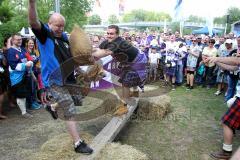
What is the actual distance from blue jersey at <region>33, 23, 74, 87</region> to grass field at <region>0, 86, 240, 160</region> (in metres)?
1.40

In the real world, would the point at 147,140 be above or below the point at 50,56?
below

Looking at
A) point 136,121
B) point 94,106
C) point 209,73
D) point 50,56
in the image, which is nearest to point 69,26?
point 209,73

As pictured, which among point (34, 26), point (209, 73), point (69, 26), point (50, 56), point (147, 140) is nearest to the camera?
point (34, 26)

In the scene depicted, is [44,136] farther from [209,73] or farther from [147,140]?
[209,73]

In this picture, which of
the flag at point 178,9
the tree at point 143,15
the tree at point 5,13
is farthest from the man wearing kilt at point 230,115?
the tree at point 143,15

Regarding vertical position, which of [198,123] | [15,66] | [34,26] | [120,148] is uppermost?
[34,26]

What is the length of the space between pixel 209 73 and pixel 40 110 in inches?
234

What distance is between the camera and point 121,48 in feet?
16.8

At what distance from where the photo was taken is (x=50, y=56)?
3559mm

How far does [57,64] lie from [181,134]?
2822 millimetres

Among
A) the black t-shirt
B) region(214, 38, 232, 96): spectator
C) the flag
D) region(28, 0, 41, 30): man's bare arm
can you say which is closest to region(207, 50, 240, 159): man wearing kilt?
the black t-shirt

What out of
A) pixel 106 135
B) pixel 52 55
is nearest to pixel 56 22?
pixel 52 55

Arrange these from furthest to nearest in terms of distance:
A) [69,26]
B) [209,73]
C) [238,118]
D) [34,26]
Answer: [69,26] → [209,73] → [238,118] → [34,26]

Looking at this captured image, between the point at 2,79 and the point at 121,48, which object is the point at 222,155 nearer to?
the point at 121,48
